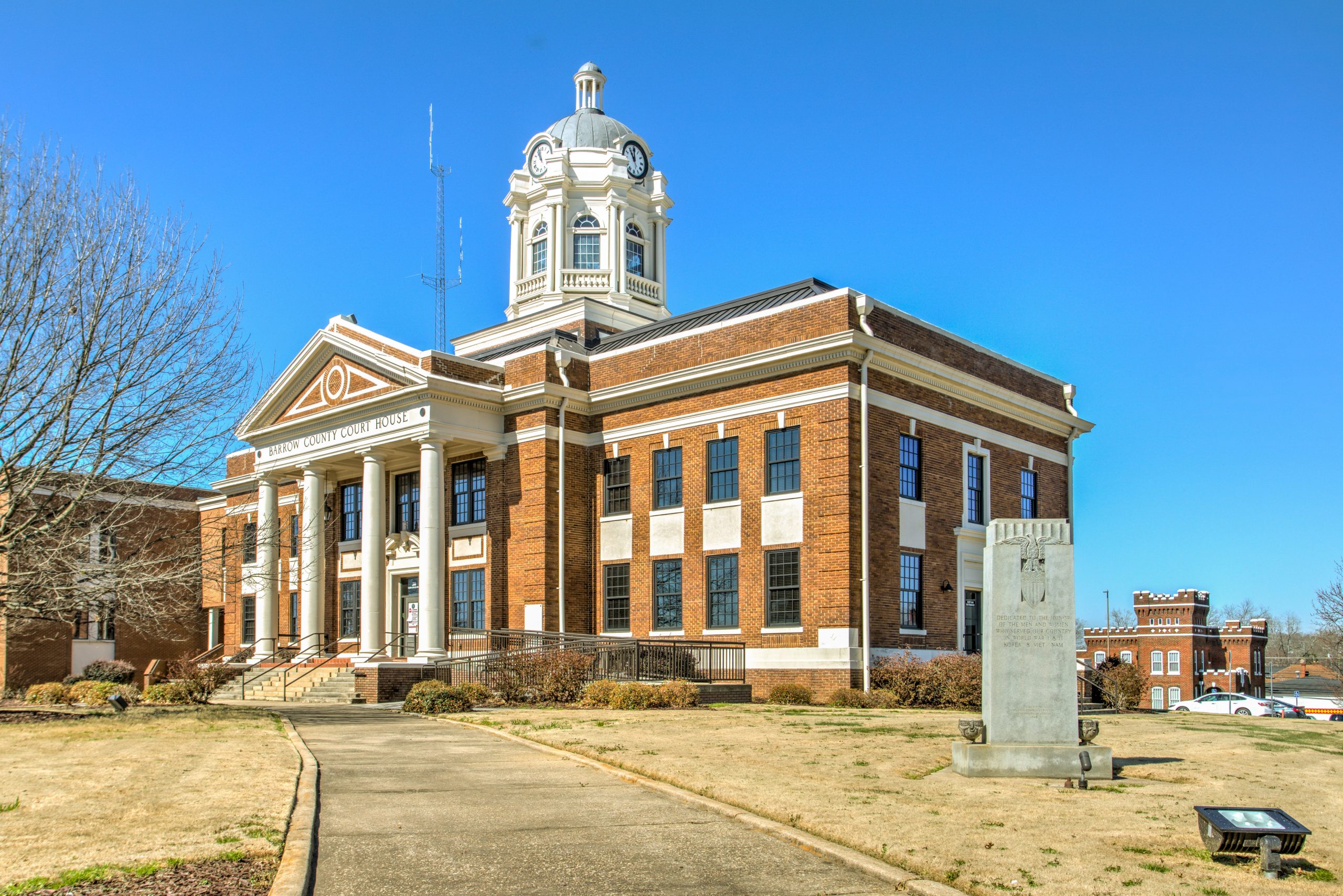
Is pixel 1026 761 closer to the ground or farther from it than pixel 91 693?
farther from it

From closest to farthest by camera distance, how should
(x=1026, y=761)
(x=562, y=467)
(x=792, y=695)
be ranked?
(x=1026, y=761) → (x=792, y=695) → (x=562, y=467)

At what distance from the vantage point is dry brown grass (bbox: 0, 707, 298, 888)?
8.89 metres

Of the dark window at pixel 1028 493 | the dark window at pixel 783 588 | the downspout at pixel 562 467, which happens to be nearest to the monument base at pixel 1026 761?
the dark window at pixel 783 588

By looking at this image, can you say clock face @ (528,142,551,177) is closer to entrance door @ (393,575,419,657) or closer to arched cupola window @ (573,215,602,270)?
arched cupola window @ (573,215,602,270)

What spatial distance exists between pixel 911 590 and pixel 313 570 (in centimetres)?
1945

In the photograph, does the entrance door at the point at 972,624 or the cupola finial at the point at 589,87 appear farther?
the cupola finial at the point at 589,87

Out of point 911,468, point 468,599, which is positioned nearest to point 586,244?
point 468,599

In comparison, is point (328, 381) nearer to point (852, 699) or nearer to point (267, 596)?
point (267, 596)

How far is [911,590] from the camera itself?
31.2 meters

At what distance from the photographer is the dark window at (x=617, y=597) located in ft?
112

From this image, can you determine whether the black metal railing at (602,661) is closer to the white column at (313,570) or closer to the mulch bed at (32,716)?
the white column at (313,570)

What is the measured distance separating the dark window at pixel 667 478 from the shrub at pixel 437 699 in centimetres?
1015

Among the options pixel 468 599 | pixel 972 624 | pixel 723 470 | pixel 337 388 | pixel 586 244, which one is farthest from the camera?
pixel 586 244

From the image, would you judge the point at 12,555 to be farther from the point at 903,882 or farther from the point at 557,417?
the point at 903,882
